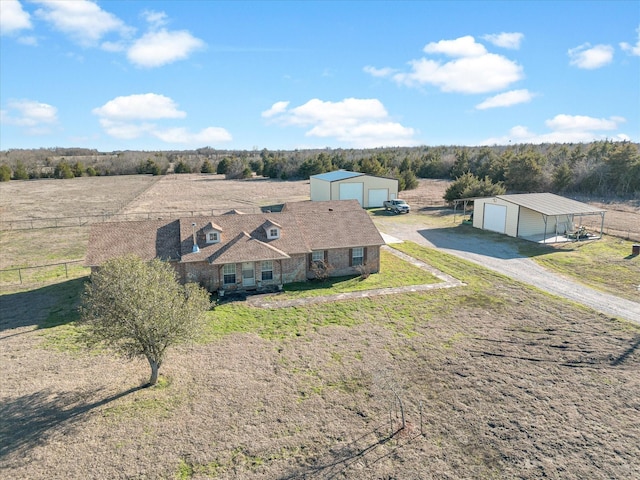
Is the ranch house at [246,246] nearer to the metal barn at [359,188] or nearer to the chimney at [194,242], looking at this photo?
the chimney at [194,242]

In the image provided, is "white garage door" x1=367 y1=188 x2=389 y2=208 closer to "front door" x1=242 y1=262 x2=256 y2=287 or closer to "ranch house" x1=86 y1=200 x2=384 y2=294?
"ranch house" x1=86 y1=200 x2=384 y2=294

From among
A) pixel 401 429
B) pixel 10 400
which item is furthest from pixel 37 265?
pixel 401 429

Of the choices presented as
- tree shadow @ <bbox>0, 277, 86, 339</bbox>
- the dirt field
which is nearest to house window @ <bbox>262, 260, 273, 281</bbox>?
tree shadow @ <bbox>0, 277, 86, 339</bbox>

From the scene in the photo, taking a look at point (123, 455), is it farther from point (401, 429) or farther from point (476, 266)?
point (476, 266)

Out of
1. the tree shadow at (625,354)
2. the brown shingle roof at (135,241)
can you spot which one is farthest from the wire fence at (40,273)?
the tree shadow at (625,354)

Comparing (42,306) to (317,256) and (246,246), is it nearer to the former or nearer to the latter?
(246,246)

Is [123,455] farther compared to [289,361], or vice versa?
[289,361]
